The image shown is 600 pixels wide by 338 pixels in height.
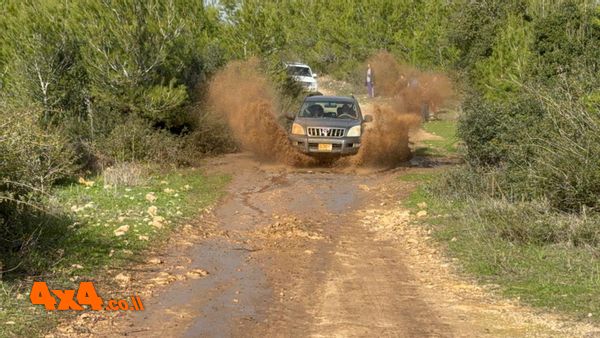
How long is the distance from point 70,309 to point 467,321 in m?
3.57

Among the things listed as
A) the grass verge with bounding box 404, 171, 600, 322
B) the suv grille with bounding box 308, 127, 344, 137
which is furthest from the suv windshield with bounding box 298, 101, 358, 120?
the grass verge with bounding box 404, 171, 600, 322

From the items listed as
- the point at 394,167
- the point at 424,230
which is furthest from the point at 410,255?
the point at 394,167

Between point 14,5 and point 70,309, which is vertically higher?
point 14,5

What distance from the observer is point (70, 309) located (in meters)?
7.30

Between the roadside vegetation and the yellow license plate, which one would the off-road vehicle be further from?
the roadside vegetation

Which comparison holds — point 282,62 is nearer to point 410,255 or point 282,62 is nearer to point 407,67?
point 407,67

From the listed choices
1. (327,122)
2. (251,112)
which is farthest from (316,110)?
(251,112)

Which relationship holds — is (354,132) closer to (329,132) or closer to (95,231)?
(329,132)

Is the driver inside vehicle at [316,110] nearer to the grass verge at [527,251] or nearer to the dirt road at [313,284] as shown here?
the dirt road at [313,284]

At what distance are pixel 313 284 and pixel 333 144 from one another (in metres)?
10.8

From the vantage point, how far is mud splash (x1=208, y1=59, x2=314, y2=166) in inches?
782

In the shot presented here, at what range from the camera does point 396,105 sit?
33469mm

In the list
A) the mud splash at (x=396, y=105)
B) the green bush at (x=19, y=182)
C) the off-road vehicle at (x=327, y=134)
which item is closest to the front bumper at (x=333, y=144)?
the off-road vehicle at (x=327, y=134)

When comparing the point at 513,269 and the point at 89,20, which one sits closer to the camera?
the point at 513,269
